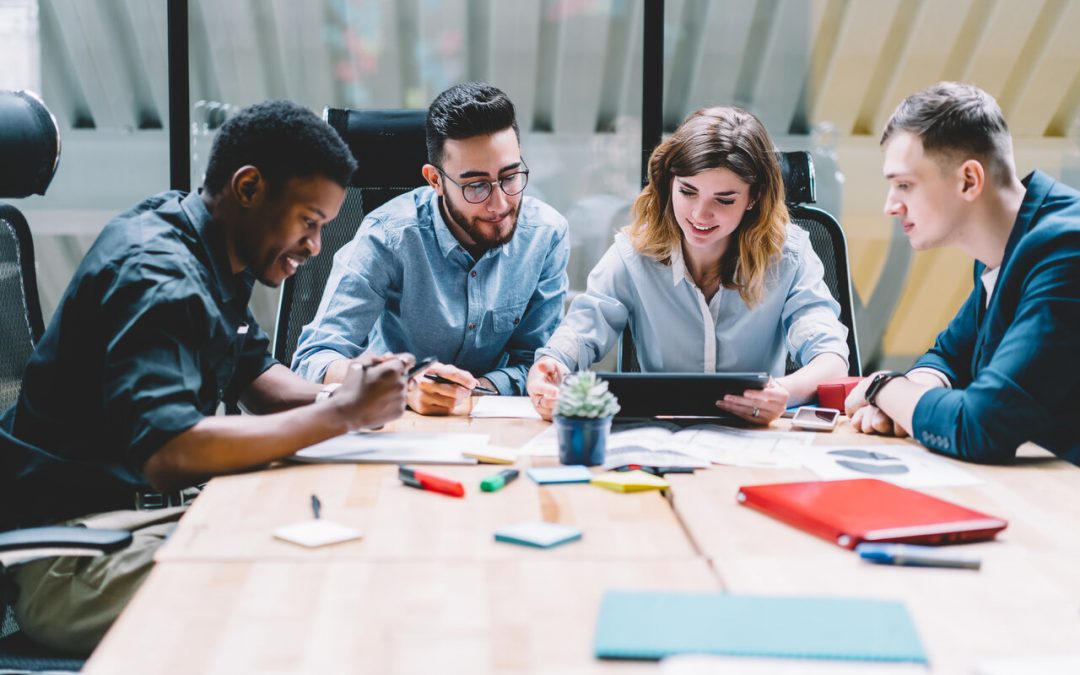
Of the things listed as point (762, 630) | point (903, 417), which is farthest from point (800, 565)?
point (903, 417)

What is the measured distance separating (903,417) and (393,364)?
2.66ft

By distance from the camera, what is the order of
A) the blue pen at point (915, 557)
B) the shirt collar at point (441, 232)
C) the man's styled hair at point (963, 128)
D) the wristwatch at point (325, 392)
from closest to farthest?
the blue pen at point (915, 557) → the man's styled hair at point (963, 128) → the wristwatch at point (325, 392) → the shirt collar at point (441, 232)

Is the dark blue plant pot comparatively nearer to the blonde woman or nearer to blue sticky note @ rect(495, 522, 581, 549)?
blue sticky note @ rect(495, 522, 581, 549)

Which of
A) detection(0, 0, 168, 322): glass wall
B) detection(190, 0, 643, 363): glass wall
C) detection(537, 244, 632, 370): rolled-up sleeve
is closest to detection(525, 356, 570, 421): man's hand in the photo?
detection(537, 244, 632, 370): rolled-up sleeve

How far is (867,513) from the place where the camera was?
3.57 ft

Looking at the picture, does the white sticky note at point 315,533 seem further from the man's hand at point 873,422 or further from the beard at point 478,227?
the beard at point 478,227

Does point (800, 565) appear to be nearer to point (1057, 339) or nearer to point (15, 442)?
point (1057, 339)

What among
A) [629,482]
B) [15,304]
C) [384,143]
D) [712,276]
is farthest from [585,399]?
[384,143]

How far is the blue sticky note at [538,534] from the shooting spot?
3.35ft

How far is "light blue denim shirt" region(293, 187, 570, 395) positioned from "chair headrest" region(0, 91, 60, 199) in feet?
2.26

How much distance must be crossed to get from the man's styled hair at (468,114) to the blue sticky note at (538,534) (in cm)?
117

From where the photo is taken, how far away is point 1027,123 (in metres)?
4.42

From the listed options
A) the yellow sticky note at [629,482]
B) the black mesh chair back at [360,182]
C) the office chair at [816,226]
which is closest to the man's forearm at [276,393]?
the black mesh chair back at [360,182]

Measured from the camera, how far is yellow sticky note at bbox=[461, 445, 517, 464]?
138 centimetres
